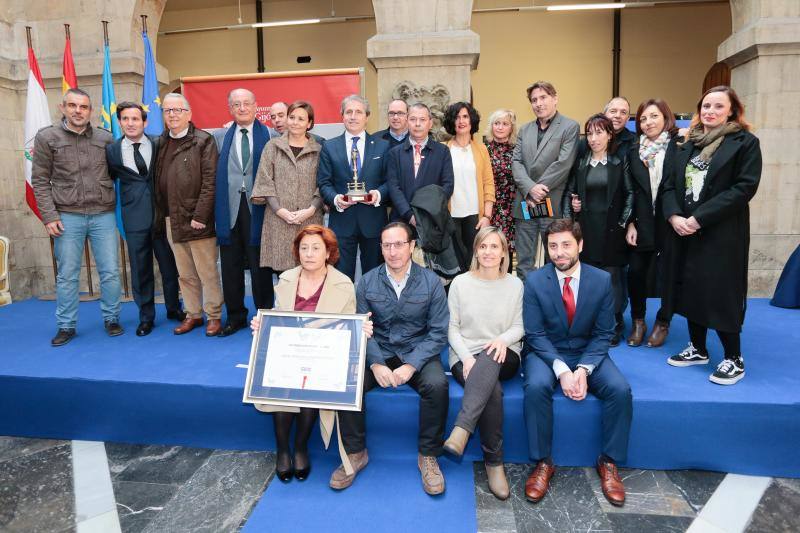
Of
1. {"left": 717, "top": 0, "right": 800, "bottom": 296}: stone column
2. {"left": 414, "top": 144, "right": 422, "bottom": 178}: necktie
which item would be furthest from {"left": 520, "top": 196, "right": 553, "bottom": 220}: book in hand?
{"left": 717, "top": 0, "right": 800, "bottom": 296}: stone column

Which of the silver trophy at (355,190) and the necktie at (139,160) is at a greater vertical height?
the necktie at (139,160)

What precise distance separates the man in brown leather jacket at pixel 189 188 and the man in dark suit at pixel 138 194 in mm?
132

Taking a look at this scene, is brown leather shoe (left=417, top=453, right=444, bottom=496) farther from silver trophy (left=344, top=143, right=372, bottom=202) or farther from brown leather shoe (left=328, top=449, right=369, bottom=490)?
silver trophy (left=344, top=143, right=372, bottom=202)

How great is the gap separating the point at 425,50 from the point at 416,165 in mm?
1872

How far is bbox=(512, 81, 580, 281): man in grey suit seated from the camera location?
135 inches

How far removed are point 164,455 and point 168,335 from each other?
3.90 feet

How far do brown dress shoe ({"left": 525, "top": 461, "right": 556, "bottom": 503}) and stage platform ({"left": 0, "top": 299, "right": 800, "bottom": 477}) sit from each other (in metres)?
0.18

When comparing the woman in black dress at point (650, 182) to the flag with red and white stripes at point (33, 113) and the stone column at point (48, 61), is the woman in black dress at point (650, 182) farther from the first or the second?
the flag with red and white stripes at point (33, 113)

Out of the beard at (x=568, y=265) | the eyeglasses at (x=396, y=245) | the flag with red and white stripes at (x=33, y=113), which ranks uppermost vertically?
the flag with red and white stripes at (x=33, y=113)

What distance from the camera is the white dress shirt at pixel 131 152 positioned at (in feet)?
12.2

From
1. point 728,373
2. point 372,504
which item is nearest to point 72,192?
point 372,504

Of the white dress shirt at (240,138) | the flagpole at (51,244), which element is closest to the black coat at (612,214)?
the white dress shirt at (240,138)

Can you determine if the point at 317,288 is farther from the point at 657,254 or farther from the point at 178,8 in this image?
the point at 178,8

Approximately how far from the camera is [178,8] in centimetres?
1123
